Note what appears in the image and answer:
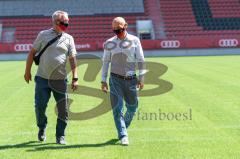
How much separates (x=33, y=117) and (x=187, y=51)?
29760 mm

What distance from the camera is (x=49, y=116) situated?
11.6m

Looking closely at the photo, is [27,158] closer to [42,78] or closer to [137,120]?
[42,78]

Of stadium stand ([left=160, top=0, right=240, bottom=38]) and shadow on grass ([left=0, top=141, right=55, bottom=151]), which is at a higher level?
shadow on grass ([left=0, top=141, right=55, bottom=151])

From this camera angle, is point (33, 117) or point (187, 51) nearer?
point (33, 117)

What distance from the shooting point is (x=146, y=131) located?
9664 millimetres

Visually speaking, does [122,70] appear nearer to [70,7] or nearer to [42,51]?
[42,51]

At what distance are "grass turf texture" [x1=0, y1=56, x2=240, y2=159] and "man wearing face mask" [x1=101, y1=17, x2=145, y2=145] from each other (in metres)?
0.51

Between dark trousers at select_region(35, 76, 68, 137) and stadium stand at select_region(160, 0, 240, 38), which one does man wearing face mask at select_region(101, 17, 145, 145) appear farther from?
stadium stand at select_region(160, 0, 240, 38)

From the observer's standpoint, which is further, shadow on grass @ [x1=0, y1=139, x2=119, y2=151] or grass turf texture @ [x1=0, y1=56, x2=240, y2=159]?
shadow on grass @ [x1=0, y1=139, x2=119, y2=151]

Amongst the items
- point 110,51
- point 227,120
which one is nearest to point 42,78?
point 110,51

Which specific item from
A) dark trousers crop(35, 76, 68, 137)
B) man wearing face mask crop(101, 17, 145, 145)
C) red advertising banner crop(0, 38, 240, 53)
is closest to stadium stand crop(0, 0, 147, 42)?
red advertising banner crop(0, 38, 240, 53)

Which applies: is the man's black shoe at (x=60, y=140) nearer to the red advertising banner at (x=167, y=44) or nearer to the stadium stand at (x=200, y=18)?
the red advertising banner at (x=167, y=44)

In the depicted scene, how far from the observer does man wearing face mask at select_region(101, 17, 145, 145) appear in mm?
8383

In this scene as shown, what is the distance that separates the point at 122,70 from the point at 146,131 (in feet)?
5.45
